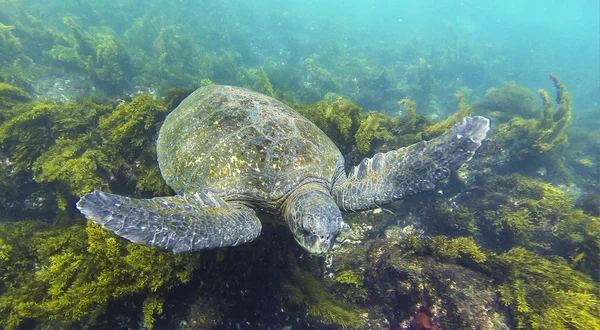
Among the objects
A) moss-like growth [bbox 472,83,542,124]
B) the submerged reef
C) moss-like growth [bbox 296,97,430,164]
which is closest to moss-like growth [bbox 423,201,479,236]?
the submerged reef

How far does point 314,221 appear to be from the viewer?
268 cm

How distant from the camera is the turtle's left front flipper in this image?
132 inches

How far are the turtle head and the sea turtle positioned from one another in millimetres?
11

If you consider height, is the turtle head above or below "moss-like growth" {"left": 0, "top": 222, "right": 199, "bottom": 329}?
above

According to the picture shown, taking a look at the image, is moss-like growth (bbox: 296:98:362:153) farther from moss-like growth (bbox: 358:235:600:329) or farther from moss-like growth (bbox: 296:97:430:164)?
moss-like growth (bbox: 358:235:600:329)

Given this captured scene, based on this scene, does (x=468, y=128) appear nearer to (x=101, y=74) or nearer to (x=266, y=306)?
(x=266, y=306)

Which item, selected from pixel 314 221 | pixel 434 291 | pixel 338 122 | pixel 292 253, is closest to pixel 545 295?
pixel 434 291

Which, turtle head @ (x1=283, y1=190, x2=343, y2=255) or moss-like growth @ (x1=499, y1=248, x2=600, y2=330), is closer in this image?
turtle head @ (x1=283, y1=190, x2=343, y2=255)

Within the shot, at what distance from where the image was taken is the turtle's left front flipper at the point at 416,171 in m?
3.37

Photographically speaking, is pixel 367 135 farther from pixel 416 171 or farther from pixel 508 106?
pixel 508 106

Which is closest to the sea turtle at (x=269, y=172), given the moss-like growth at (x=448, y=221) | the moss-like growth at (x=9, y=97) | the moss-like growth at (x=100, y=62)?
the moss-like growth at (x=448, y=221)

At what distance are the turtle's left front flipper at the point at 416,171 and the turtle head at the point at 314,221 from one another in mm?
613

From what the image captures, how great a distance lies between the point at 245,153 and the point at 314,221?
1.31 m

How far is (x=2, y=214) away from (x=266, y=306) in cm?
478
